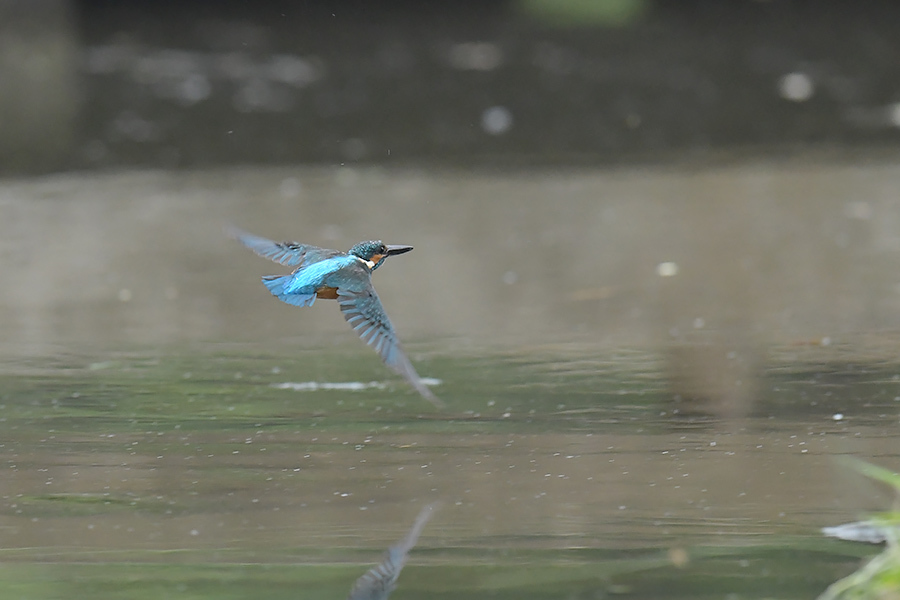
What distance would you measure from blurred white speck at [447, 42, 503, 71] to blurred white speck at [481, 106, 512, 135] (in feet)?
4.32

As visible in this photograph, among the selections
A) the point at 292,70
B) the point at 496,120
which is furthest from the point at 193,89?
the point at 496,120

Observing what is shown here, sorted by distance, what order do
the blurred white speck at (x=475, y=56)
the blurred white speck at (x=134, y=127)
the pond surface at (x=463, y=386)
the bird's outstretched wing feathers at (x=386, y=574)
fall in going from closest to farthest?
the bird's outstretched wing feathers at (x=386, y=574) < the pond surface at (x=463, y=386) < the blurred white speck at (x=134, y=127) < the blurred white speck at (x=475, y=56)

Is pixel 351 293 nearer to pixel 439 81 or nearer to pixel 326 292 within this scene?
pixel 326 292

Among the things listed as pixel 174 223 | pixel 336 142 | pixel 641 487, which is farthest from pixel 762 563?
pixel 336 142

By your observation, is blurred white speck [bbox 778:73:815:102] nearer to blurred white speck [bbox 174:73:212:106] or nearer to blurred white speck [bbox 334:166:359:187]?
blurred white speck [bbox 334:166:359:187]

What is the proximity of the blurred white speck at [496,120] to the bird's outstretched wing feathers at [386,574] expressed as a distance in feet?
21.3

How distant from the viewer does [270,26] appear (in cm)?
1422

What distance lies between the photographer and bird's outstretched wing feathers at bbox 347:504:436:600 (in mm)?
3156

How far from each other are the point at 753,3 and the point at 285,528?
1165cm

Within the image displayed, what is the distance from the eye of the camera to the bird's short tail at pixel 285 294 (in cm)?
371

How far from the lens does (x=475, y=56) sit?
39.9ft

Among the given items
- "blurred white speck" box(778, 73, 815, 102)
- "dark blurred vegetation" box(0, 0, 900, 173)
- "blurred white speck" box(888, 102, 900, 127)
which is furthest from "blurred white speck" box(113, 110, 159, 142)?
"blurred white speck" box(888, 102, 900, 127)

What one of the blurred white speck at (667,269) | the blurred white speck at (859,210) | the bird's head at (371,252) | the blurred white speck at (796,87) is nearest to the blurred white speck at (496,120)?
the blurred white speck at (796,87)

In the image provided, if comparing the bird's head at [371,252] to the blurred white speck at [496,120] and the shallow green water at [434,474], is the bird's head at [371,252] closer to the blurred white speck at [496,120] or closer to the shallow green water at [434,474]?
the shallow green water at [434,474]
